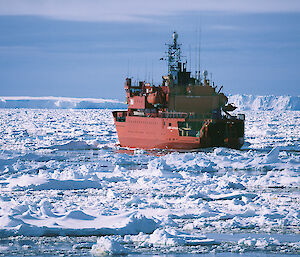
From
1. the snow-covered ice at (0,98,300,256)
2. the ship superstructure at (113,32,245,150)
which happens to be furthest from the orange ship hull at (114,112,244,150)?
the snow-covered ice at (0,98,300,256)

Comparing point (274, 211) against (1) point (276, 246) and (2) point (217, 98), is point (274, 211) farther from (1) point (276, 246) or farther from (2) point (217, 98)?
(2) point (217, 98)

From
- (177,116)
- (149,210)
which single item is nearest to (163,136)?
(177,116)

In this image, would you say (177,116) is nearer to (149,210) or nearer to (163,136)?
(163,136)

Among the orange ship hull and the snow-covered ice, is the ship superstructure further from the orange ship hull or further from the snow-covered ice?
the snow-covered ice

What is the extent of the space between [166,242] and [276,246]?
158 centimetres

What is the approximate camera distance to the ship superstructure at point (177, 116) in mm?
24984

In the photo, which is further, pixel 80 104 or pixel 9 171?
pixel 80 104

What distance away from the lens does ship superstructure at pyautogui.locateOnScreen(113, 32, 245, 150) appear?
25.0 metres

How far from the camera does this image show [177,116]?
25.4 metres

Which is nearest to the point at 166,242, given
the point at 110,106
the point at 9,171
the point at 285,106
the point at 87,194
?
the point at 87,194

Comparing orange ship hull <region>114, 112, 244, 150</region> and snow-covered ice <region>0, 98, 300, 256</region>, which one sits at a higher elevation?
orange ship hull <region>114, 112, 244, 150</region>

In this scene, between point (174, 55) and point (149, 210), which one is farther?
point (174, 55)

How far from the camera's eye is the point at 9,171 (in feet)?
52.7

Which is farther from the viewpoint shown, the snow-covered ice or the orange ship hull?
the orange ship hull
